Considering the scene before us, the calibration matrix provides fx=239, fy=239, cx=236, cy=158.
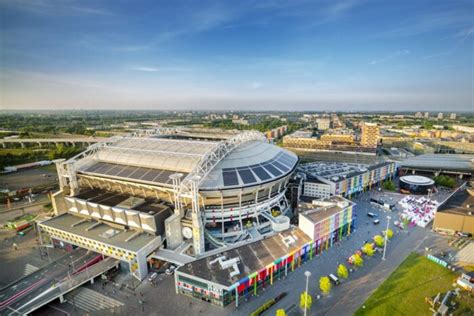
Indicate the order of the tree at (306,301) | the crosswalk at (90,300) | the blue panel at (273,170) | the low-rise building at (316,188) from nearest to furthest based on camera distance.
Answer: the tree at (306,301)
the crosswalk at (90,300)
the blue panel at (273,170)
the low-rise building at (316,188)

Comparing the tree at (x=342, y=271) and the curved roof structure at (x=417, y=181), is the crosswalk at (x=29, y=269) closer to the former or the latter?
the tree at (x=342, y=271)

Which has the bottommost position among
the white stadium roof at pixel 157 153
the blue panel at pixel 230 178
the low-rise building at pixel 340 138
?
the low-rise building at pixel 340 138

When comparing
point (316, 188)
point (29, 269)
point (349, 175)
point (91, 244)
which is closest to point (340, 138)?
point (349, 175)

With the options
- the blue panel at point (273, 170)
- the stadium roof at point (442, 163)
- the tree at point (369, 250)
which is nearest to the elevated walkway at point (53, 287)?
the blue panel at point (273, 170)

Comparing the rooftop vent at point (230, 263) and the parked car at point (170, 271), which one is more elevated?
the rooftop vent at point (230, 263)

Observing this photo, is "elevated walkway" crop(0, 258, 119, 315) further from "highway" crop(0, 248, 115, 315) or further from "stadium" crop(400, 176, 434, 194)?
"stadium" crop(400, 176, 434, 194)

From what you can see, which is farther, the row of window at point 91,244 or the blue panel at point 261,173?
the blue panel at point 261,173
